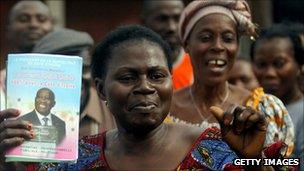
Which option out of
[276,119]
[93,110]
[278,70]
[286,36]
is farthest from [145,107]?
[286,36]

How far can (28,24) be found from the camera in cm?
712

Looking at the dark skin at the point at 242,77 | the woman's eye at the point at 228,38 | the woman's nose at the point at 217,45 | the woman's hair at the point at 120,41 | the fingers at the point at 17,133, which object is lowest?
the dark skin at the point at 242,77

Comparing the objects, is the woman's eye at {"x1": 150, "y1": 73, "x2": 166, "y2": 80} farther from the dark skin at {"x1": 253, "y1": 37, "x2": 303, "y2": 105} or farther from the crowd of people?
the dark skin at {"x1": 253, "y1": 37, "x2": 303, "y2": 105}

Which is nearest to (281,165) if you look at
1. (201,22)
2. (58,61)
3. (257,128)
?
(257,128)

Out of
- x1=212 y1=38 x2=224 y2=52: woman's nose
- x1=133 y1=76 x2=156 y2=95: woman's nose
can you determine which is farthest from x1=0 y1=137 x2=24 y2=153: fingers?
x1=212 y1=38 x2=224 y2=52: woman's nose

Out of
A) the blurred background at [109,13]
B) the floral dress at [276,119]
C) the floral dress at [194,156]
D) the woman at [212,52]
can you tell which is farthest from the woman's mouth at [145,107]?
the blurred background at [109,13]

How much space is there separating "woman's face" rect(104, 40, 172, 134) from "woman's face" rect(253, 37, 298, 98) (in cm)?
189

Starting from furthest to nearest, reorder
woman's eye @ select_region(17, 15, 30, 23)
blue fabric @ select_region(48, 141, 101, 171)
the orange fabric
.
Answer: woman's eye @ select_region(17, 15, 30, 23) < the orange fabric < blue fabric @ select_region(48, 141, 101, 171)

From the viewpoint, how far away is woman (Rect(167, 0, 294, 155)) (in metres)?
4.85

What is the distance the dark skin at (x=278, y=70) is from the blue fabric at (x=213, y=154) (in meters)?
1.91

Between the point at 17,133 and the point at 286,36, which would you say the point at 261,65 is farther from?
the point at 17,133

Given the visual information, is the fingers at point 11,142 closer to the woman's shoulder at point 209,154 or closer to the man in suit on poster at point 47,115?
the man in suit on poster at point 47,115

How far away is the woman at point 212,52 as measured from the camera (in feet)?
15.9

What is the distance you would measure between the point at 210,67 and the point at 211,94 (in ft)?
0.59
